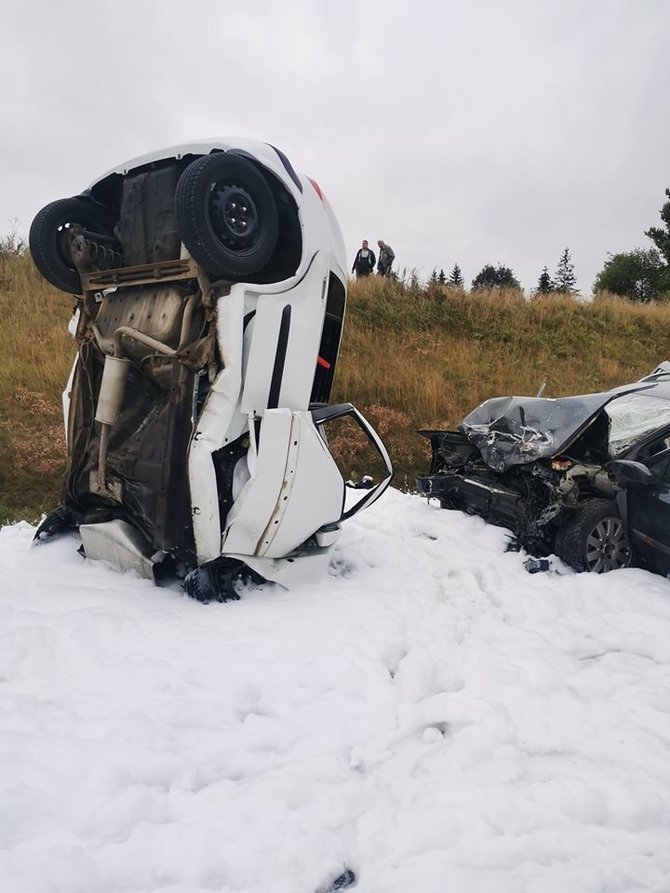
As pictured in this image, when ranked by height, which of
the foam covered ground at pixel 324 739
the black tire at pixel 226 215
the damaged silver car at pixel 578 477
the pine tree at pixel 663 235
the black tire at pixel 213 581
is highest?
the pine tree at pixel 663 235

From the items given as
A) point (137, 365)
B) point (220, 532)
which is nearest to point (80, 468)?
point (137, 365)

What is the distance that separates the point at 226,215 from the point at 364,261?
12.0m

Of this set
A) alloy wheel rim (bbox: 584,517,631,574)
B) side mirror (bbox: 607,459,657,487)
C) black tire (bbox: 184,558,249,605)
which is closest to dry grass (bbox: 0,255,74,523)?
black tire (bbox: 184,558,249,605)

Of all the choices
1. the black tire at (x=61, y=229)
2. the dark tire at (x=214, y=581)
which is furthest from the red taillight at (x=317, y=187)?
the dark tire at (x=214, y=581)

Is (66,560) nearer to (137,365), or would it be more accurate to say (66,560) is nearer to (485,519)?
(137,365)

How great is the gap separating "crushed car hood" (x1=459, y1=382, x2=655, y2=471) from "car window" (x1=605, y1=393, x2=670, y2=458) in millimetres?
126

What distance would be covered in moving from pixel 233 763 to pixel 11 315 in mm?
10058

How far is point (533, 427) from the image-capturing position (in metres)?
4.72

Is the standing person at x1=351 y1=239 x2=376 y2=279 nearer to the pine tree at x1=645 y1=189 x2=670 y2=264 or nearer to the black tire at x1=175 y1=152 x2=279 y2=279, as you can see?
the black tire at x1=175 y1=152 x2=279 y2=279

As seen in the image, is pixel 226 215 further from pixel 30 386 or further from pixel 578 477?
pixel 30 386

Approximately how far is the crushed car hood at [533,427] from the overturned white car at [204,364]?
1.62 m

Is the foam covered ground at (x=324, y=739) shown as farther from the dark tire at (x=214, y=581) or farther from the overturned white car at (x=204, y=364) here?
the overturned white car at (x=204, y=364)

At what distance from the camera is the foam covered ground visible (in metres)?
1.58

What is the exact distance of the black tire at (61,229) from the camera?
11.5 feet
